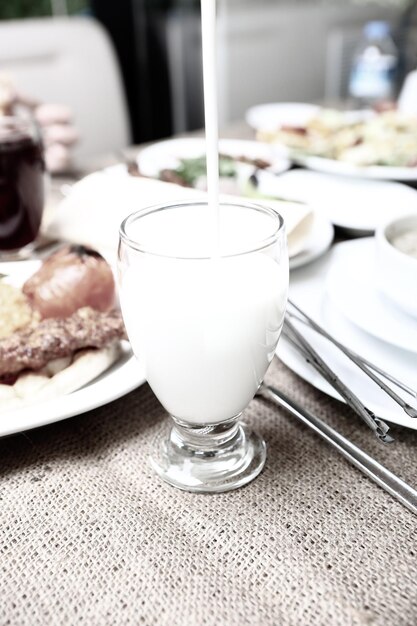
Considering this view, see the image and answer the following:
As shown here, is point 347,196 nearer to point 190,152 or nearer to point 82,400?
point 190,152

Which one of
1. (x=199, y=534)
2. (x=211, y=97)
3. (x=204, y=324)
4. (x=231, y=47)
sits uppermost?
(x=211, y=97)

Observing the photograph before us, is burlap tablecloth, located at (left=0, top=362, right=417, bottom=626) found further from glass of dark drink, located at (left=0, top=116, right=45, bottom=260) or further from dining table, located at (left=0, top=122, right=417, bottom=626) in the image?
glass of dark drink, located at (left=0, top=116, right=45, bottom=260)

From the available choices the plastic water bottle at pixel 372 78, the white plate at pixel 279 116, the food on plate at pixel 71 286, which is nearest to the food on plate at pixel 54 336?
the food on plate at pixel 71 286

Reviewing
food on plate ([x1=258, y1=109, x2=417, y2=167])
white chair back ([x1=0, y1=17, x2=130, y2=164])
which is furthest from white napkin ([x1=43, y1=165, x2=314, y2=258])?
white chair back ([x1=0, y1=17, x2=130, y2=164])

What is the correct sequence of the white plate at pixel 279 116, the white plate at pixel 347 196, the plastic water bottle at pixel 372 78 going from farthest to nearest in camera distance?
1. the plastic water bottle at pixel 372 78
2. the white plate at pixel 279 116
3. the white plate at pixel 347 196

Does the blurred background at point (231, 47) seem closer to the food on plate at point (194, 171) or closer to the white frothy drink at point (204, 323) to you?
the food on plate at point (194, 171)

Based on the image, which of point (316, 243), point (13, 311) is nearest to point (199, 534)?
point (13, 311)

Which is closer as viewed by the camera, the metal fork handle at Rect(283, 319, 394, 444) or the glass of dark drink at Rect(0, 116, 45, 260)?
the metal fork handle at Rect(283, 319, 394, 444)
